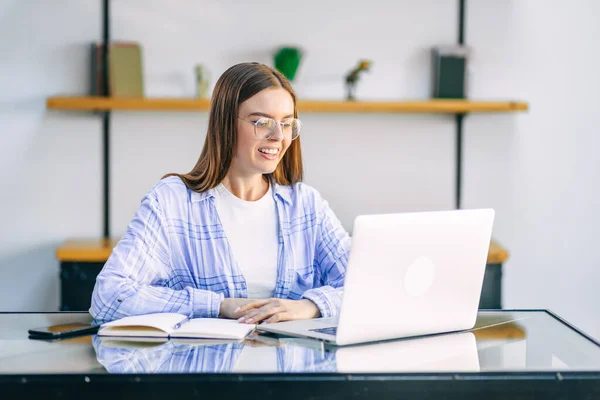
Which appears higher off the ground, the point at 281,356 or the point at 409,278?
the point at 409,278

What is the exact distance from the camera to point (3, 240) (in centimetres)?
350

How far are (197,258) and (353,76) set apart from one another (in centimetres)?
162

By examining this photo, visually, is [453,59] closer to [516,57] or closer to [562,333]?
[516,57]

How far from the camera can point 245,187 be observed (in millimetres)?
2139

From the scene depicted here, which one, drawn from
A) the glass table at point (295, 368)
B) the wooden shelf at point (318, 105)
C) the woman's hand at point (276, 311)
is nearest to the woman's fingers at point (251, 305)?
the woman's hand at point (276, 311)

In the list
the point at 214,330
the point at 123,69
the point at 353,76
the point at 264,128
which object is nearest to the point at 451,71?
the point at 353,76

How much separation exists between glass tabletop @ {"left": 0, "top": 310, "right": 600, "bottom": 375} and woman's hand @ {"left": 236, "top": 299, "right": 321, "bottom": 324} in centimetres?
14

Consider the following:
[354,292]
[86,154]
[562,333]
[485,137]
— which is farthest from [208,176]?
[485,137]

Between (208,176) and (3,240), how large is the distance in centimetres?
181

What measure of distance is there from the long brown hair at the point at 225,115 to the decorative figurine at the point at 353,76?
129 cm

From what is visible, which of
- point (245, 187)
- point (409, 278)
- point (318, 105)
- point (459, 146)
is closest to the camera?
point (409, 278)

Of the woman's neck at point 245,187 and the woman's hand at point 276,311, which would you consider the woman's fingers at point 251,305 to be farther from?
the woman's neck at point 245,187

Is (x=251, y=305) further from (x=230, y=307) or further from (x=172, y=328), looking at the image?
(x=172, y=328)

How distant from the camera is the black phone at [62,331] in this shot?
1.52 meters
